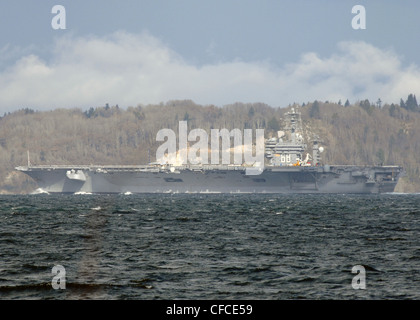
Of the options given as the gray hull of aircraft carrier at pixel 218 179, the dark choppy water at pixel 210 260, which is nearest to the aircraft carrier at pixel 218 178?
the gray hull of aircraft carrier at pixel 218 179

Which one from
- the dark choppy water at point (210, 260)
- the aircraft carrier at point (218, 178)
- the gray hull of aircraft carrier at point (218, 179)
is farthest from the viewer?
the gray hull of aircraft carrier at point (218, 179)

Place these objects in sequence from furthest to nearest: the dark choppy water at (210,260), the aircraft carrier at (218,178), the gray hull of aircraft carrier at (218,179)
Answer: the gray hull of aircraft carrier at (218,179)
the aircraft carrier at (218,178)
the dark choppy water at (210,260)

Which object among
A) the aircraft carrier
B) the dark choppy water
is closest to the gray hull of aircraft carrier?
the aircraft carrier

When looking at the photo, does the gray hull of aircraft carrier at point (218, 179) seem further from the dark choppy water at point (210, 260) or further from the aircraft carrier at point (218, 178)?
the dark choppy water at point (210, 260)

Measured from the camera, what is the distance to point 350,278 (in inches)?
751

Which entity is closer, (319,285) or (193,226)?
(319,285)

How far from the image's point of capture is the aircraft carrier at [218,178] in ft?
341

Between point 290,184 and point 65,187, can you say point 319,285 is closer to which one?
point 290,184

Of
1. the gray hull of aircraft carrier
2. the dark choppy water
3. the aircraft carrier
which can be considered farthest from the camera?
the gray hull of aircraft carrier

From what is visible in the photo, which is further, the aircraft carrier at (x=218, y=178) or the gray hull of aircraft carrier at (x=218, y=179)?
the gray hull of aircraft carrier at (x=218, y=179)

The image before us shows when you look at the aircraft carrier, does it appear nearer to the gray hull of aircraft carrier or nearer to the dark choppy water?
the gray hull of aircraft carrier

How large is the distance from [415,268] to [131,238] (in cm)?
1363

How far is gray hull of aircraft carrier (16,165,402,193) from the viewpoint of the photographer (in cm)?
10425
